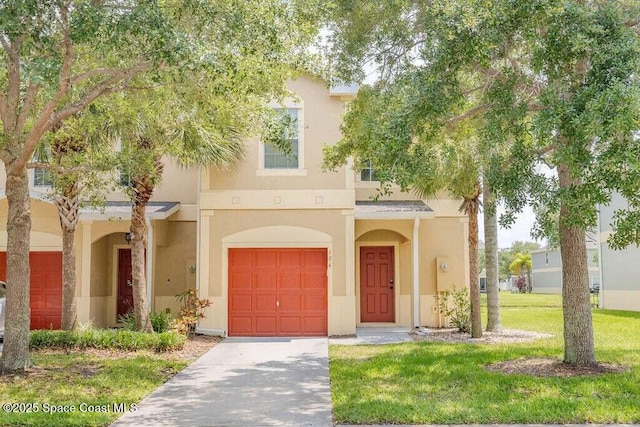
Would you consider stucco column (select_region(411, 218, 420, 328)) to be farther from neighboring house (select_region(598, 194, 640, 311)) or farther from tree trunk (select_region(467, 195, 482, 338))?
neighboring house (select_region(598, 194, 640, 311))

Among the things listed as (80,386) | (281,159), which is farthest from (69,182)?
(281,159)

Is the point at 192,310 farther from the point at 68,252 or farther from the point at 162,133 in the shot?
the point at 162,133

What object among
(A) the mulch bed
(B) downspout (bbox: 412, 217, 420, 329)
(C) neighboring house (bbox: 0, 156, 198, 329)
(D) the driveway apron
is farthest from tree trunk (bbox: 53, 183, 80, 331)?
(A) the mulch bed

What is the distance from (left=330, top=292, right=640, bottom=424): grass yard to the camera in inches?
285

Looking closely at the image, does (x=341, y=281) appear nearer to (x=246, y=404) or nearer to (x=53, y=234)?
(x=246, y=404)

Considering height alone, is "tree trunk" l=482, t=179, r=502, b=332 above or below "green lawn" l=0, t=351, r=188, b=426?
above

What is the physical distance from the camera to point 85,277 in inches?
654

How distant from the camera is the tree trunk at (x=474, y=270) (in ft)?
46.2

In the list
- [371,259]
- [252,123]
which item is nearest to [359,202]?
[371,259]

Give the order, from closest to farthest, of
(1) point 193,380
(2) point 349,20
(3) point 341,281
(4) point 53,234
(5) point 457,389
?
(5) point 457,389 → (1) point 193,380 → (2) point 349,20 → (3) point 341,281 → (4) point 53,234

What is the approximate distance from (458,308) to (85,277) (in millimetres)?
10516

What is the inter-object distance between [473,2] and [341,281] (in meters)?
8.90

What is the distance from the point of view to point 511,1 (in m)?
7.70

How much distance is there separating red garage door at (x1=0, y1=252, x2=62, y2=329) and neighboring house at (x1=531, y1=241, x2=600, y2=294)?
136 ft
